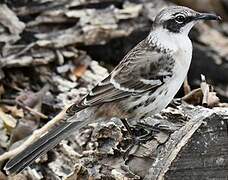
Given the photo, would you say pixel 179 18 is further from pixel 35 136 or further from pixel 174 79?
pixel 35 136

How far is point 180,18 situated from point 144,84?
0.56 meters

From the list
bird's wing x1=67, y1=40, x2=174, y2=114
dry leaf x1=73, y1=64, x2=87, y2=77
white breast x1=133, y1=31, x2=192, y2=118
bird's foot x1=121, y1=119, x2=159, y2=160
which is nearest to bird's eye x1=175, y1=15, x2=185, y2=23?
white breast x1=133, y1=31, x2=192, y2=118

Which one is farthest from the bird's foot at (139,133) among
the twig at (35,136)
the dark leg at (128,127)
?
the twig at (35,136)

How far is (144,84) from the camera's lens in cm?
532

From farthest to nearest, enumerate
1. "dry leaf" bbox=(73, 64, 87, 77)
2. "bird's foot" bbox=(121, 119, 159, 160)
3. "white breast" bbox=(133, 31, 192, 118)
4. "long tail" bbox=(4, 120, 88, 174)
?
"dry leaf" bbox=(73, 64, 87, 77) → "white breast" bbox=(133, 31, 192, 118) → "long tail" bbox=(4, 120, 88, 174) → "bird's foot" bbox=(121, 119, 159, 160)

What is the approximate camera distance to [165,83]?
529 centimetres

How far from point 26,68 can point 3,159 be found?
132cm

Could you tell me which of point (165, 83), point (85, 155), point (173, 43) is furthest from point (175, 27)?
point (85, 155)

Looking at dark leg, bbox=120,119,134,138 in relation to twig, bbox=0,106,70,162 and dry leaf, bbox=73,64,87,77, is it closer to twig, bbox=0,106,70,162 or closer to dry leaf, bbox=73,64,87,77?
twig, bbox=0,106,70,162

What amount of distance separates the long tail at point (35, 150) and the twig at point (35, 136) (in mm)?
726

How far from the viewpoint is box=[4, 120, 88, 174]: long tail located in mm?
5086

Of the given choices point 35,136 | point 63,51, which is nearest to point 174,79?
point 35,136

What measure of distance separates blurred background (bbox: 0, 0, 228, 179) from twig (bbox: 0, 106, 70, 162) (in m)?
→ 0.23

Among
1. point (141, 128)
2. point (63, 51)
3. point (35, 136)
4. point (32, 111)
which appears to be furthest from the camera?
point (63, 51)
